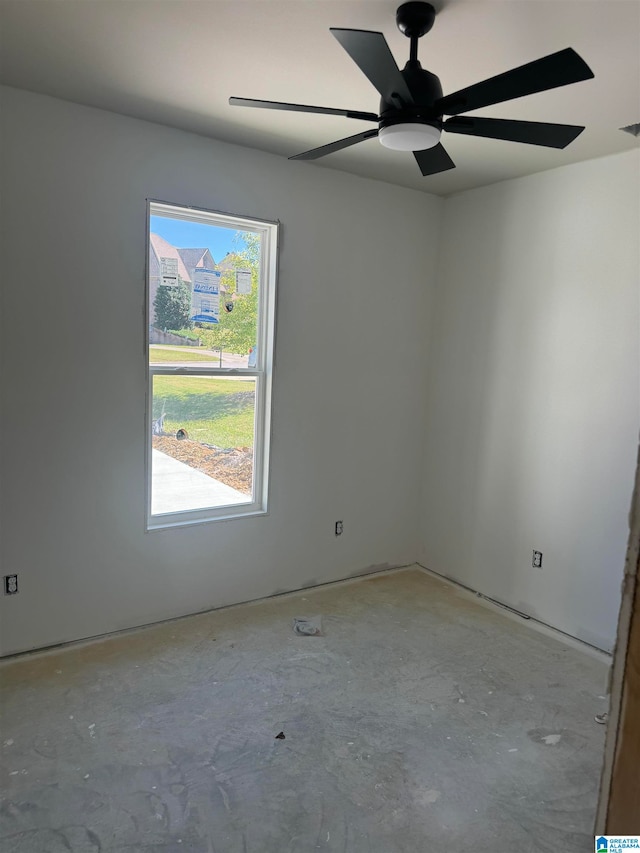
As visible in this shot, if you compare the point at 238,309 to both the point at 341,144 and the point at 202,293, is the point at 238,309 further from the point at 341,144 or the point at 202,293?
the point at 341,144

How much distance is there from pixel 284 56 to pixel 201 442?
80.0 inches

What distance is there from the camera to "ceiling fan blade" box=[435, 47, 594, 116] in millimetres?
1429

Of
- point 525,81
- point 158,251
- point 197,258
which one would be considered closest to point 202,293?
point 197,258

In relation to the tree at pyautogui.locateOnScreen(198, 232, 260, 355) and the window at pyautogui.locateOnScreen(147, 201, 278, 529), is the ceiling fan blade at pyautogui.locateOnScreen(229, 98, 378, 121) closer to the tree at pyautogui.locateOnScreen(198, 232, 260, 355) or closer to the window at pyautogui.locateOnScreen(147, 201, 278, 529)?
the window at pyautogui.locateOnScreen(147, 201, 278, 529)

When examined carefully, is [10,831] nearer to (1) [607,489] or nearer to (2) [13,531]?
(2) [13,531]

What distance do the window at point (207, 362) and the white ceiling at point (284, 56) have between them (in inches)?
23.0

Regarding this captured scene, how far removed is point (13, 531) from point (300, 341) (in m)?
1.92

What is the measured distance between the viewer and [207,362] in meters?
3.33

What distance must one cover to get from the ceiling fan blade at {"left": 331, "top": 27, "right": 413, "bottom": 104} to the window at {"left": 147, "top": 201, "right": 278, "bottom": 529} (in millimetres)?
1662

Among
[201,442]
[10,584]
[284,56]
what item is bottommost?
[10,584]

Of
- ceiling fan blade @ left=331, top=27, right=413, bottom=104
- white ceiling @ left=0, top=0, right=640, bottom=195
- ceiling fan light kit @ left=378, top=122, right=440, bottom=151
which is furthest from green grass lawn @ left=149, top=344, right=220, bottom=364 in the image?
ceiling fan blade @ left=331, top=27, right=413, bottom=104

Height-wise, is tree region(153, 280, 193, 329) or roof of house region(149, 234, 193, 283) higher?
roof of house region(149, 234, 193, 283)

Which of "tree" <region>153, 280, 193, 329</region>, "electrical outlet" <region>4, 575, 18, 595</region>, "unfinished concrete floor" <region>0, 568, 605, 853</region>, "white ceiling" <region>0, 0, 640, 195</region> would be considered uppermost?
"white ceiling" <region>0, 0, 640, 195</region>

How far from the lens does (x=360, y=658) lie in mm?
2998
